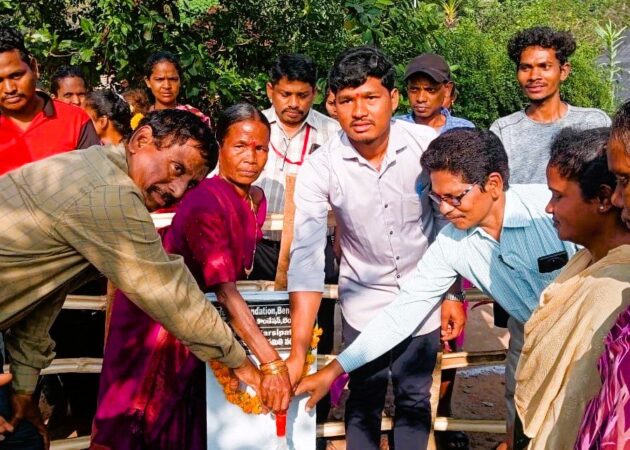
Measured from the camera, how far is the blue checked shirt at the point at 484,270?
268cm

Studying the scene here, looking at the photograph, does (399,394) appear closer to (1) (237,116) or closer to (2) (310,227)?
(2) (310,227)

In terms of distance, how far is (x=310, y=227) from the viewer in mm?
2945

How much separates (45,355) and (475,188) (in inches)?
68.2

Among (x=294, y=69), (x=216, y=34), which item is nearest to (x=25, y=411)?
(x=294, y=69)

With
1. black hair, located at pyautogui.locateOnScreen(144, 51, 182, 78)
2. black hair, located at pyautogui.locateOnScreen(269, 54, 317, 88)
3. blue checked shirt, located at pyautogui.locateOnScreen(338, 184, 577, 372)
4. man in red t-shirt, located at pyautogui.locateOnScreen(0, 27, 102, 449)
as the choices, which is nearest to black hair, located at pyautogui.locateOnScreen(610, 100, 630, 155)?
blue checked shirt, located at pyautogui.locateOnScreen(338, 184, 577, 372)

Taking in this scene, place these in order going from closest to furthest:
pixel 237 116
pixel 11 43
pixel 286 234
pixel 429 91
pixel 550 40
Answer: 1. pixel 237 116
2. pixel 286 234
3. pixel 11 43
4. pixel 550 40
5. pixel 429 91

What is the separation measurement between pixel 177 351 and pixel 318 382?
607 millimetres

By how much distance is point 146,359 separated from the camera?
267 cm

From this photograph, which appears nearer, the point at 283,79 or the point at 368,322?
the point at 368,322

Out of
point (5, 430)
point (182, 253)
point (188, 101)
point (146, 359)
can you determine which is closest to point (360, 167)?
point (182, 253)

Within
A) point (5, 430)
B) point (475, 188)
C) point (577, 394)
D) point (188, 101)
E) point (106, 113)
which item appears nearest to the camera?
point (577, 394)

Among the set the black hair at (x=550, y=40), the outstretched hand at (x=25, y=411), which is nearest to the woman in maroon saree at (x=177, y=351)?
the outstretched hand at (x=25, y=411)

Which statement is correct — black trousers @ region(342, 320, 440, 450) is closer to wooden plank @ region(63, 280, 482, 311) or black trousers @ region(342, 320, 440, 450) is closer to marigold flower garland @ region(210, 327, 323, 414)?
wooden plank @ region(63, 280, 482, 311)

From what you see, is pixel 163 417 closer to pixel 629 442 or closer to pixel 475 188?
pixel 475 188
